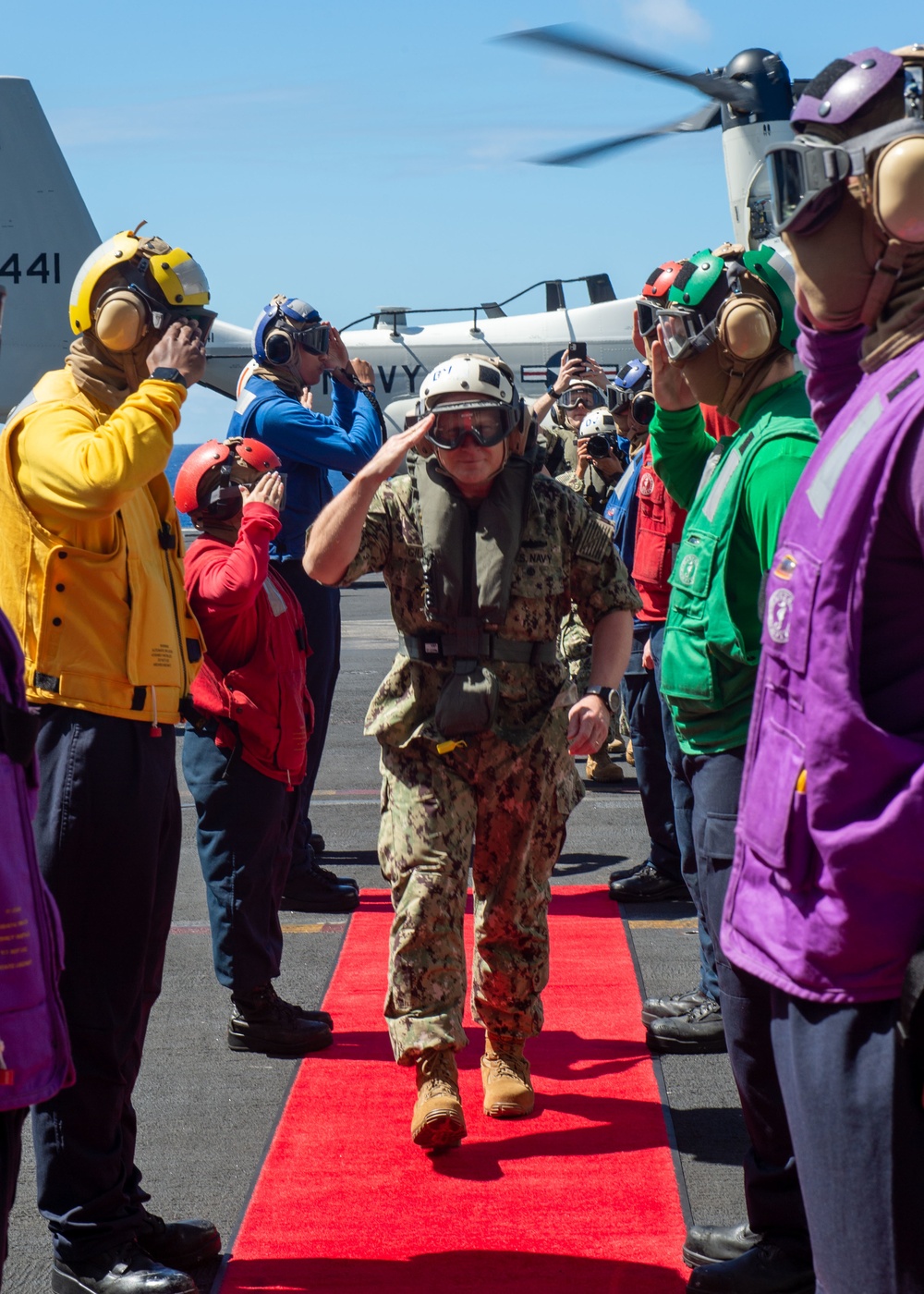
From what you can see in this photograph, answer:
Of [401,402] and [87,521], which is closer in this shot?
[87,521]

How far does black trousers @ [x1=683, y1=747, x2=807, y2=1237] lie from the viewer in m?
3.20

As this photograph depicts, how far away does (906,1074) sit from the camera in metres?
1.87

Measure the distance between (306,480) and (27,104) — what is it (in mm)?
21092

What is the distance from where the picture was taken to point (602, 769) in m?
9.81

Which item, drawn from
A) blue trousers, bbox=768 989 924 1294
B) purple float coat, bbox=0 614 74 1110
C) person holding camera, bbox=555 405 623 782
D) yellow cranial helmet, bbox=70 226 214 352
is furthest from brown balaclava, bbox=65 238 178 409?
person holding camera, bbox=555 405 623 782

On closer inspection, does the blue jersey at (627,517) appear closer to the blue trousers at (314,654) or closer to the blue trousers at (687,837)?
the blue trousers at (314,654)

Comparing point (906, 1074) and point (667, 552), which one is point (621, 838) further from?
point (906, 1074)

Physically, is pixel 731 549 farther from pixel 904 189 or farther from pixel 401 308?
pixel 401 308

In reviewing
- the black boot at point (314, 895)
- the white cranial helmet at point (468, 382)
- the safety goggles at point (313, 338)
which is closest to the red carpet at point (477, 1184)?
the black boot at point (314, 895)

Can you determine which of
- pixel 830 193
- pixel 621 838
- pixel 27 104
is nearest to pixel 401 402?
pixel 27 104

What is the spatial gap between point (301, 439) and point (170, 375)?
299 cm

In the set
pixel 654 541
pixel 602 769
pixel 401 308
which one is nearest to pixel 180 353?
pixel 654 541

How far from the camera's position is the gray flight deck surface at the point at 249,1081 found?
3826 millimetres

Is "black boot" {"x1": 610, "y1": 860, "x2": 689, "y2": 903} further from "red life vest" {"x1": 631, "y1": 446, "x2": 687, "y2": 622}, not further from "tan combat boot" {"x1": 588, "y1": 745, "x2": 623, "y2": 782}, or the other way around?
"tan combat boot" {"x1": 588, "y1": 745, "x2": 623, "y2": 782}
